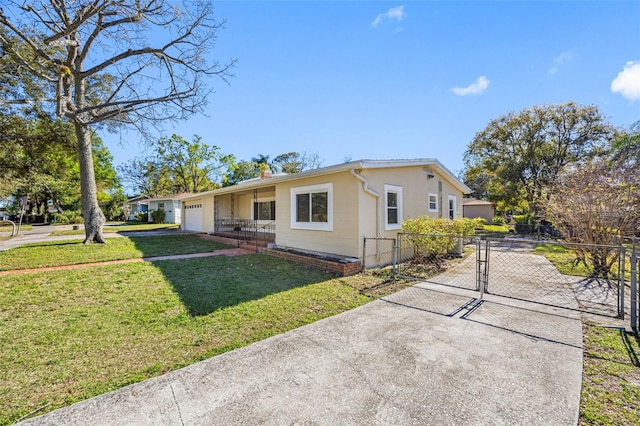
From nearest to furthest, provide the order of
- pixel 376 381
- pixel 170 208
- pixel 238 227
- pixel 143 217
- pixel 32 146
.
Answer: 1. pixel 376 381
2. pixel 32 146
3. pixel 238 227
4. pixel 170 208
5. pixel 143 217

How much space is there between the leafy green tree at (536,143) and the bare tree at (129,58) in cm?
2080

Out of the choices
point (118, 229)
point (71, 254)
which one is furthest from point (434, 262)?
point (118, 229)

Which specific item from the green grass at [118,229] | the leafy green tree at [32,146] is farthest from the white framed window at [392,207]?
the green grass at [118,229]

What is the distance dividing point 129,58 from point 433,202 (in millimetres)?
12295

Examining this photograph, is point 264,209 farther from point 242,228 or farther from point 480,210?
A: point 480,210

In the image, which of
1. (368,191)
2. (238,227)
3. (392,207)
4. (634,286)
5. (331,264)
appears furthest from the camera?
(238,227)

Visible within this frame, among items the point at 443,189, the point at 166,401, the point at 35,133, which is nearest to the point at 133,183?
the point at 35,133

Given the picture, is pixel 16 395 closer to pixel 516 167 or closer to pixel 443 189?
pixel 443 189

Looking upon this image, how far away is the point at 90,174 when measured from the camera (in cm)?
1114

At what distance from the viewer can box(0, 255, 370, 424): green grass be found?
2.80 metres

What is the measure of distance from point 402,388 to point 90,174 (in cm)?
1356

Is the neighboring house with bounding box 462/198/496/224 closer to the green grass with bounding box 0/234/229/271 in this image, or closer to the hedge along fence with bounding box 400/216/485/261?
the hedge along fence with bounding box 400/216/485/261

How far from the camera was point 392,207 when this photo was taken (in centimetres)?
874

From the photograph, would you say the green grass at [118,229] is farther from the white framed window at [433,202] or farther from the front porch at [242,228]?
the white framed window at [433,202]
